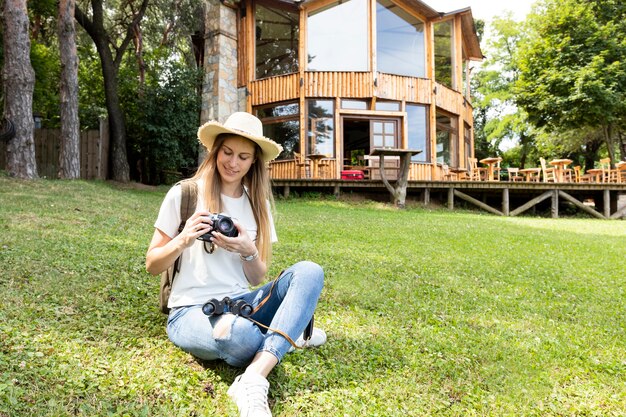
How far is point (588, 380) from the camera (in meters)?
2.81

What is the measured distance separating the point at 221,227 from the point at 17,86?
1029 cm

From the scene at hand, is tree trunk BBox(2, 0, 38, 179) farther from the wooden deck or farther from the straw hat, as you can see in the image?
the straw hat

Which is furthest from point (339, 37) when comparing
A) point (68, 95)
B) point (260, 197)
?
point (260, 197)

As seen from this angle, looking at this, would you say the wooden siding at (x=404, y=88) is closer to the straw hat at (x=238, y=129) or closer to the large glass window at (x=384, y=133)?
the large glass window at (x=384, y=133)

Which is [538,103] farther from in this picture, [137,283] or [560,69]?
[137,283]

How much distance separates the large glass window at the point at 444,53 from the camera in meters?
19.2

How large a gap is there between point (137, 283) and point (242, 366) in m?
1.83

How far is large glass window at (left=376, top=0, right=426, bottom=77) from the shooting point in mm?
17469

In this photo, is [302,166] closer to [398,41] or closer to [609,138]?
[398,41]

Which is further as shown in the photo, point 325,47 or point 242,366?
point 325,47

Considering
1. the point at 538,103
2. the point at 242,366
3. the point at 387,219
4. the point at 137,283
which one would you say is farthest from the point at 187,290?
the point at 538,103

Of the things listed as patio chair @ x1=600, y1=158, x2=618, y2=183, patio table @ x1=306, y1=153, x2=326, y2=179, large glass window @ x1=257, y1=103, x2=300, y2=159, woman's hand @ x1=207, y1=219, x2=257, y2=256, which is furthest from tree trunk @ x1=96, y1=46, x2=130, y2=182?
patio chair @ x1=600, y1=158, x2=618, y2=183

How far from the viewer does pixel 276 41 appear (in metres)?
17.9

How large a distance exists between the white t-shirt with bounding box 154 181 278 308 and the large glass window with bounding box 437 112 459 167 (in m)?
16.7
